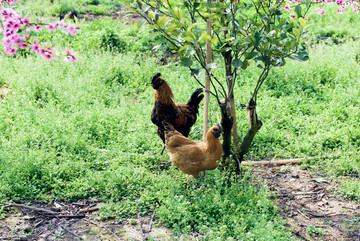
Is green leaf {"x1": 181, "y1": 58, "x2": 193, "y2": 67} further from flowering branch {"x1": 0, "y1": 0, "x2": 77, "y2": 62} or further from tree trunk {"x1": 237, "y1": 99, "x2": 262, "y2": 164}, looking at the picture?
flowering branch {"x1": 0, "y1": 0, "x2": 77, "y2": 62}

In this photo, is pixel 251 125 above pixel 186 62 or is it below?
below

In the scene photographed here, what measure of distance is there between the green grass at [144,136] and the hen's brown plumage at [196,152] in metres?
0.26

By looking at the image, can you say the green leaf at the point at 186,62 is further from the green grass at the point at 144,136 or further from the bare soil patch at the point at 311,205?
the bare soil patch at the point at 311,205

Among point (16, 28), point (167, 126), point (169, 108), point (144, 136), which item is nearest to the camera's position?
point (16, 28)

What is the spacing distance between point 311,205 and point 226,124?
135 cm

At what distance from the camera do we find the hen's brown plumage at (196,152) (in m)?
4.17

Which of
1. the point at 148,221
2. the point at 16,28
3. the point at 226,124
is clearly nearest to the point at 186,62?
the point at 226,124

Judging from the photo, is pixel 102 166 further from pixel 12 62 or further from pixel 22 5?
pixel 22 5

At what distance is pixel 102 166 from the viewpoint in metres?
4.89

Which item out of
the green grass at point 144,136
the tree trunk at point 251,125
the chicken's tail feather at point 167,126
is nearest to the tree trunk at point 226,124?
the tree trunk at point 251,125

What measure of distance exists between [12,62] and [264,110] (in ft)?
17.7

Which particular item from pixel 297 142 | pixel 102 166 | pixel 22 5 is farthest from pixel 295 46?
pixel 22 5

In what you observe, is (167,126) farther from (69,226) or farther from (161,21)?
(69,226)

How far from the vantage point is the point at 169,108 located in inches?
186
